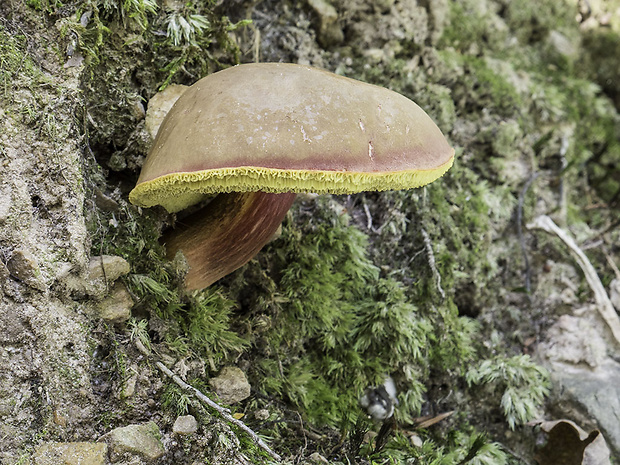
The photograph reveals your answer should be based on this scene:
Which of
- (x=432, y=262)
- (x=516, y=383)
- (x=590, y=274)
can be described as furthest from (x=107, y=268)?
(x=590, y=274)

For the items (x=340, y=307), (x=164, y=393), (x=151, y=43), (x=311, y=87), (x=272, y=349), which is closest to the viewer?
(x=311, y=87)

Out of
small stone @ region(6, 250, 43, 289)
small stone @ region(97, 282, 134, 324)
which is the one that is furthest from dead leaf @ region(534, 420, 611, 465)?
small stone @ region(6, 250, 43, 289)

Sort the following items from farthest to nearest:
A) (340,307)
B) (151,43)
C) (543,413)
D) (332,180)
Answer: (543,413)
(340,307)
(151,43)
(332,180)

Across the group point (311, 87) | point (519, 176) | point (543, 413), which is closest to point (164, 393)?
point (311, 87)

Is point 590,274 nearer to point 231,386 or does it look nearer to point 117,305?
point 231,386

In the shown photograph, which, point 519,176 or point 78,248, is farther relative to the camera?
point 519,176

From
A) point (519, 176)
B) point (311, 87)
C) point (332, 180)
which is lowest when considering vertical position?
point (519, 176)

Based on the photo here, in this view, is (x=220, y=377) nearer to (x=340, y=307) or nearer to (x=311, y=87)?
(x=340, y=307)
